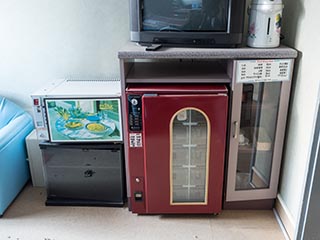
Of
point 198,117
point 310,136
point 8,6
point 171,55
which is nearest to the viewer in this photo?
point 310,136

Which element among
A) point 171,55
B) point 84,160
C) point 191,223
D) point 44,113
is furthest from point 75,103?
point 191,223

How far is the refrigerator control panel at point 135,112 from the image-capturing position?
1697mm

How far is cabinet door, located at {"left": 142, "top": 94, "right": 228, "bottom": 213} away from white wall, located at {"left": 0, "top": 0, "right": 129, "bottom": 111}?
70 cm

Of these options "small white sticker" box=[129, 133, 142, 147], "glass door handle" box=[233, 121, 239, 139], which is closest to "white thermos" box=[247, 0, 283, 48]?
"glass door handle" box=[233, 121, 239, 139]

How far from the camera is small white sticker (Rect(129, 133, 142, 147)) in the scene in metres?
1.77

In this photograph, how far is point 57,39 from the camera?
7.17 ft

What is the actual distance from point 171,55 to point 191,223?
1023 millimetres

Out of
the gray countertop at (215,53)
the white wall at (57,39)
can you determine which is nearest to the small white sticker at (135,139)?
the gray countertop at (215,53)

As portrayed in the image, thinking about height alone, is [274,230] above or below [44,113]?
below

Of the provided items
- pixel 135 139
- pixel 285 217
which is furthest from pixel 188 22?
pixel 285 217

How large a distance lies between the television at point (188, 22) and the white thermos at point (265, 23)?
2.9 inches

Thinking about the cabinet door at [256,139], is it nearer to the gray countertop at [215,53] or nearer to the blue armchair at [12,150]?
the gray countertop at [215,53]

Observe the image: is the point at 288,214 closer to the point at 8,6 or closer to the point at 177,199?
the point at 177,199

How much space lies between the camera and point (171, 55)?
1646 mm
